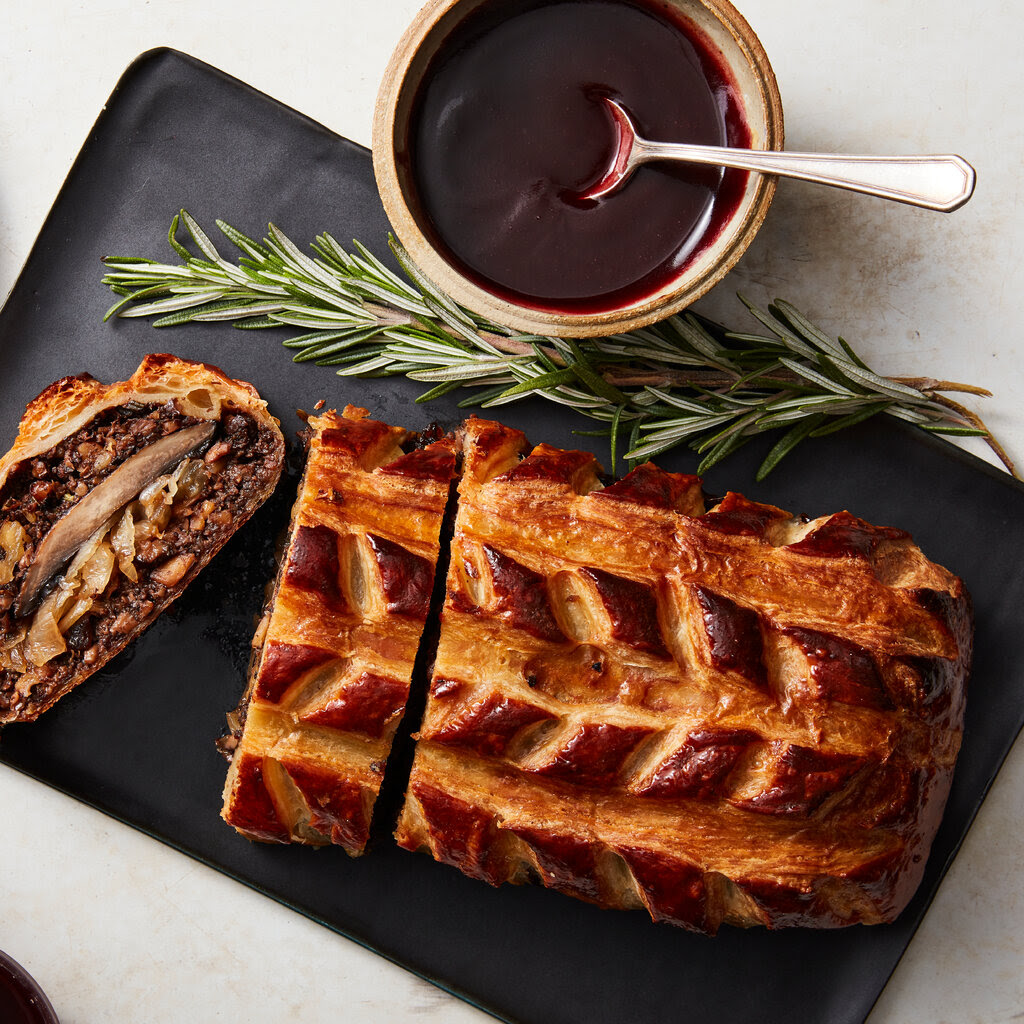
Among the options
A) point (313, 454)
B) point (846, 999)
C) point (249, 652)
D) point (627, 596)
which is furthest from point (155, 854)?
point (846, 999)

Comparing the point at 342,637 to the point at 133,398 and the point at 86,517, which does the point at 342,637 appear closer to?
the point at 86,517

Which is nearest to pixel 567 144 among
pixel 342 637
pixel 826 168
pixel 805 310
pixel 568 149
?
pixel 568 149

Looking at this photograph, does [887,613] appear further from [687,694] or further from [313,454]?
[313,454]

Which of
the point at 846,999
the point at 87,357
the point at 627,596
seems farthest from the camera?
the point at 87,357

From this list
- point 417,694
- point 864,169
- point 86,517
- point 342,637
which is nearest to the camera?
point 864,169

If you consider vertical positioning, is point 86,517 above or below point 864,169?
below

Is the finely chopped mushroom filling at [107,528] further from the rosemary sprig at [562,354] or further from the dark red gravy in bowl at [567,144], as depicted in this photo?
the dark red gravy in bowl at [567,144]

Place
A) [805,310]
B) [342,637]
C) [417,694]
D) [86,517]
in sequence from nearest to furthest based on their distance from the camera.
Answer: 1. [342,637]
2. [417,694]
3. [86,517]
4. [805,310]

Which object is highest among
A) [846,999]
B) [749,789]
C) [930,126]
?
[930,126]
